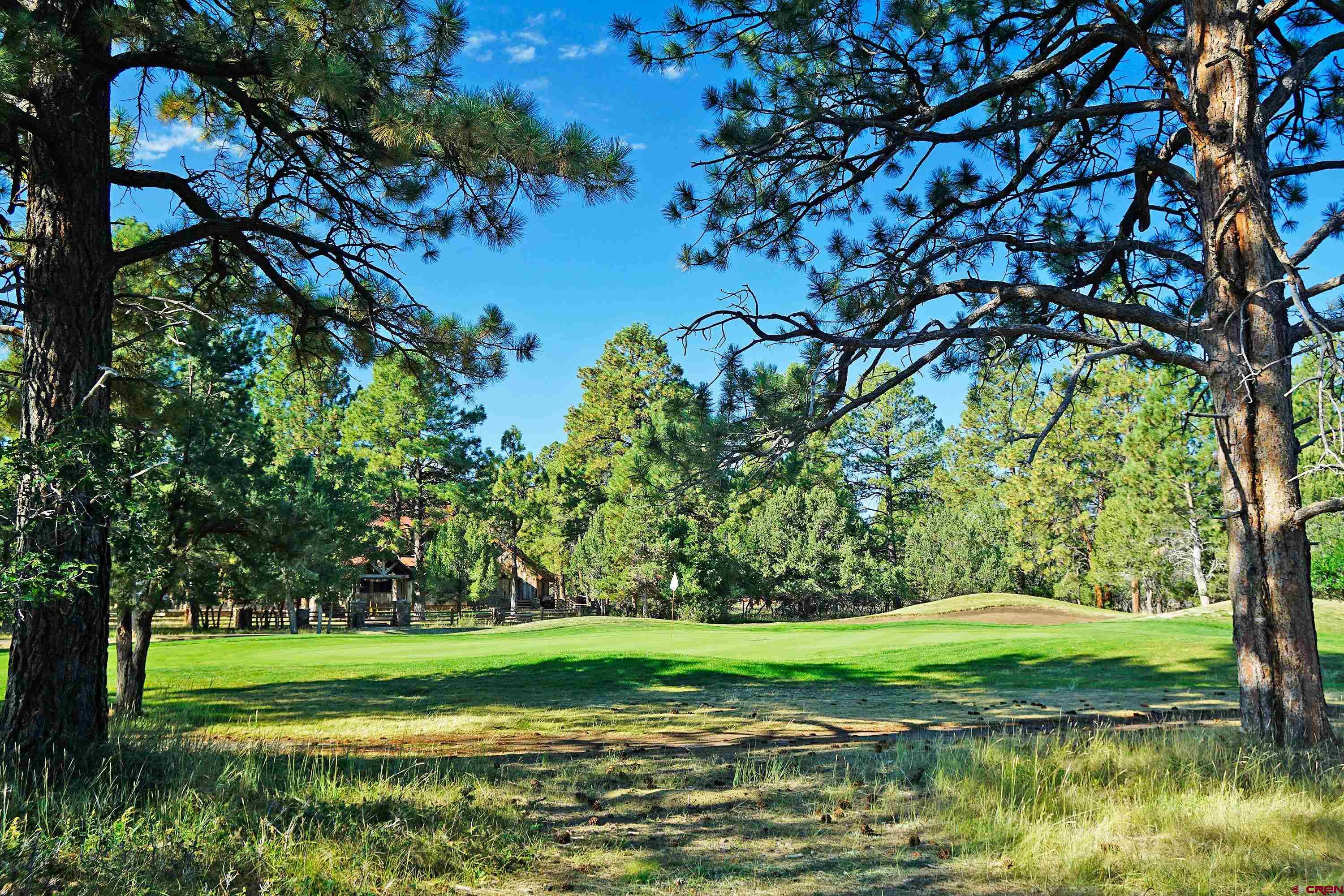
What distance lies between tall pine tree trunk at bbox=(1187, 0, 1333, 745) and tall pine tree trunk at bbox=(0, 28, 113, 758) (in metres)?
7.78

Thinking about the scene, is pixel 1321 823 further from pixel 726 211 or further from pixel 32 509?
pixel 32 509

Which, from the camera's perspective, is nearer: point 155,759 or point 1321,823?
point 1321,823

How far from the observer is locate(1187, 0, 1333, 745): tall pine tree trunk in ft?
19.2

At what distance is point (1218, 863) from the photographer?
4.15 metres

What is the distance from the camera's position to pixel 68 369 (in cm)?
598

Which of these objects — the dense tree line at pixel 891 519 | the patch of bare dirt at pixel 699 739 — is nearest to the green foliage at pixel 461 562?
the dense tree line at pixel 891 519

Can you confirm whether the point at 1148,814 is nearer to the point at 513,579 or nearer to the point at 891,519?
the point at 513,579

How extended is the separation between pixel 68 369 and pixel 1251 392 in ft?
28.2

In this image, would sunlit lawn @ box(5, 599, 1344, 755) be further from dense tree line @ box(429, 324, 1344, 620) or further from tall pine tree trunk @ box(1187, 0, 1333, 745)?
dense tree line @ box(429, 324, 1344, 620)

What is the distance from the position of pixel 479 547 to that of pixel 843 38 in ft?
123

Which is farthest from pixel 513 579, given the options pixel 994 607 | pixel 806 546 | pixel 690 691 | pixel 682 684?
pixel 690 691

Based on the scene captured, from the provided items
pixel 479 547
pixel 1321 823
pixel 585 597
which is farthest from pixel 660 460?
pixel 585 597

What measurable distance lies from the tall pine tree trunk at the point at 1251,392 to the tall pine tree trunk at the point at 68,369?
25.5 feet

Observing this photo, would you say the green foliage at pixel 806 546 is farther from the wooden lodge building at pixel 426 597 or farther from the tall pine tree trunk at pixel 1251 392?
the tall pine tree trunk at pixel 1251 392
